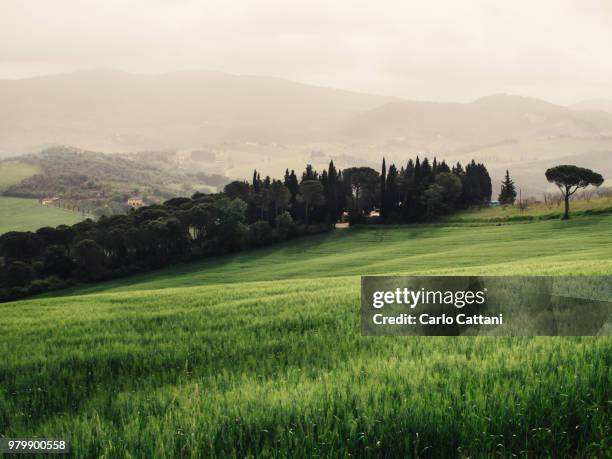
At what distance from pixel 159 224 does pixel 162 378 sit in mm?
114633

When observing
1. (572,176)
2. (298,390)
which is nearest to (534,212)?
(572,176)

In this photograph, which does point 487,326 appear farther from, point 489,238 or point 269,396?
point 489,238

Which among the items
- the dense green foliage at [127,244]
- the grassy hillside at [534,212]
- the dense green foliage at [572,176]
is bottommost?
the dense green foliage at [127,244]

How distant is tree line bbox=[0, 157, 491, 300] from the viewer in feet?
380

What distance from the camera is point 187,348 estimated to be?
34.0 feet

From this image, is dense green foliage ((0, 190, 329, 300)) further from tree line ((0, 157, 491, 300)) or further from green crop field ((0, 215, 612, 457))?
green crop field ((0, 215, 612, 457))

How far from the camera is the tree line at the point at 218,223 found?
380ft

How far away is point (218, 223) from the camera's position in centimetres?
12462

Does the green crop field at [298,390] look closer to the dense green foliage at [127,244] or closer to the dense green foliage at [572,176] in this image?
the dense green foliage at [127,244]

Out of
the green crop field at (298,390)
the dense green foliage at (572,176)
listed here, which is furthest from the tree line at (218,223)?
the green crop field at (298,390)

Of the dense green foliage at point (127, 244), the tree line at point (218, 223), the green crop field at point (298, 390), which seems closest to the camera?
the green crop field at point (298, 390)

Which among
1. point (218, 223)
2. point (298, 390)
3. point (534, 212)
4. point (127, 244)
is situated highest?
point (534, 212)

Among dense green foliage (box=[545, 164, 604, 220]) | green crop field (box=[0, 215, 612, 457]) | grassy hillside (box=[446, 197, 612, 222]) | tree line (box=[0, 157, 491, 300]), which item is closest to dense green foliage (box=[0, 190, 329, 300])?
tree line (box=[0, 157, 491, 300])

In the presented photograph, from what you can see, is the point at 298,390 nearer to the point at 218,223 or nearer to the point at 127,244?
the point at 218,223
